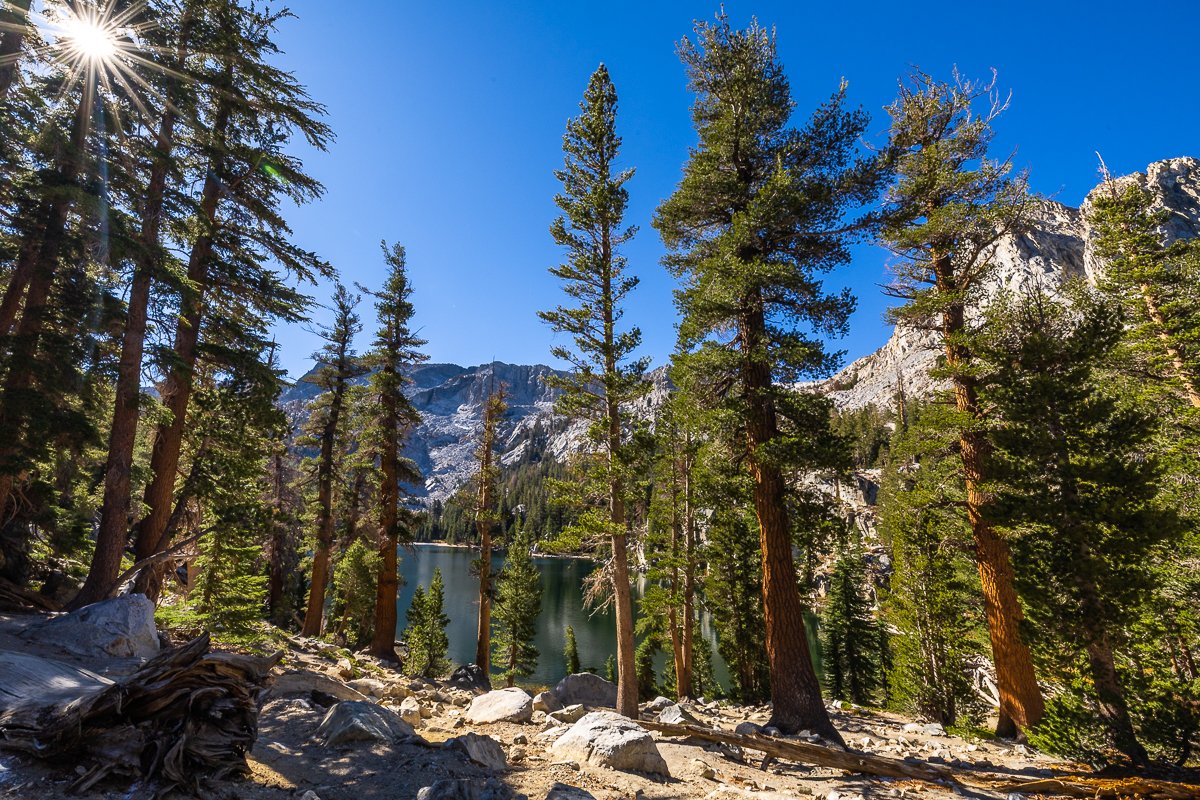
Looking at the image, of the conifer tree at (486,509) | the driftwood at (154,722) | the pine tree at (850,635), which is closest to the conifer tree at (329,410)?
the conifer tree at (486,509)

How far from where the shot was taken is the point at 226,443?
35.0ft

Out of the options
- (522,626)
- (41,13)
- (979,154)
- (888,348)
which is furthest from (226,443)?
(888,348)

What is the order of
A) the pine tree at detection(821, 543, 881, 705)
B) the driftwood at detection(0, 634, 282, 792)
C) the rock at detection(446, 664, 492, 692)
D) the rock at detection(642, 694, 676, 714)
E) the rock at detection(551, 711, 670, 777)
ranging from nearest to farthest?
the driftwood at detection(0, 634, 282, 792), the rock at detection(551, 711, 670, 777), the rock at detection(642, 694, 676, 714), the rock at detection(446, 664, 492, 692), the pine tree at detection(821, 543, 881, 705)

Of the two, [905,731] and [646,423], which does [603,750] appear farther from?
[905,731]

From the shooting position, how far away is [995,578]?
9.88 metres

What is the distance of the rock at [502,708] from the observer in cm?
738

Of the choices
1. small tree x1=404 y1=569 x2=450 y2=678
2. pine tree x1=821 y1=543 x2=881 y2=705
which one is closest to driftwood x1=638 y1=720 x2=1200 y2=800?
small tree x1=404 y1=569 x2=450 y2=678

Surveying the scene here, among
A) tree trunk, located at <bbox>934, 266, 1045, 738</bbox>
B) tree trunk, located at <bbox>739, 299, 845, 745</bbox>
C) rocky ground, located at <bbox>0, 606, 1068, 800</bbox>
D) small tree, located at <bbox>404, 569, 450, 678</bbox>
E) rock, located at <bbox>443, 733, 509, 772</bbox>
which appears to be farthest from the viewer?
small tree, located at <bbox>404, 569, 450, 678</bbox>

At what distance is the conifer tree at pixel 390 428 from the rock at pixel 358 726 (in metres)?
10.2

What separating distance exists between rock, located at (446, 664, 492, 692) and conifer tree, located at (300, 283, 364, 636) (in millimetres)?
5741

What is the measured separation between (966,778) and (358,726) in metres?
6.97

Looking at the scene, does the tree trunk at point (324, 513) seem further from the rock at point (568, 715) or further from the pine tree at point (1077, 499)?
the pine tree at point (1077, 499)

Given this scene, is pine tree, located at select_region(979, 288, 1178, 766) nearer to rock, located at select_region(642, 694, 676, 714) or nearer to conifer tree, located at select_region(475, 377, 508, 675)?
rock, located at select_region(642, 694, 676, 714)

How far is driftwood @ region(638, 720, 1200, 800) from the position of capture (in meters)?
5.14
